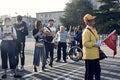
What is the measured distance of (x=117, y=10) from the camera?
4834 cm

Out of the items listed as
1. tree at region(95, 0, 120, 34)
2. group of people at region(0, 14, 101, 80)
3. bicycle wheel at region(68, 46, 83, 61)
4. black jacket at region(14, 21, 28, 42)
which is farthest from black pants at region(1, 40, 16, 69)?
tree at region(95, 0, 120, 34)

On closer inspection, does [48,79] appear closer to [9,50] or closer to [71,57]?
[9,50]

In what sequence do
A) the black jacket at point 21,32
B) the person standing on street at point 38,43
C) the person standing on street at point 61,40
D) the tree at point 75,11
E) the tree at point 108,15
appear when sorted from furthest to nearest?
the tree at point 75,11 < the tree at point 108,15 < the person standing on street at point 61,40 < the person standing on street at point 38,43 < the black jacket at point 21,32

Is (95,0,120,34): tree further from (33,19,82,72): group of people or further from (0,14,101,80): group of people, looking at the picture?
(33,19,82,72): group of people

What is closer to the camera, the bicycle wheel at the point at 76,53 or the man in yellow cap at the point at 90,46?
the man in yellow cap at the point at 90,46

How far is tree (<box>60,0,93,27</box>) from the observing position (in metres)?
55.9

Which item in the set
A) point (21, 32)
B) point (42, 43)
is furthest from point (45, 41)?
point (21, 32)

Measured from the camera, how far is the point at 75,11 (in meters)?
57.1

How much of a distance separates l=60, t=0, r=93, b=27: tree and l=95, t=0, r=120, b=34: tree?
19.8ft

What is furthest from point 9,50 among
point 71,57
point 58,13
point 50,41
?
point 58,13

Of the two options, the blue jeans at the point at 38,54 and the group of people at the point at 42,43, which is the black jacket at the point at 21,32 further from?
the blue jeans at the point at 38,54

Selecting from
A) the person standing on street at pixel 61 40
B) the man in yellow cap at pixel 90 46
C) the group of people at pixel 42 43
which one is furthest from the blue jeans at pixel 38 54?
the man in yellow cap at pixel 90 46

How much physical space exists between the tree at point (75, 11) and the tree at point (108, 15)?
6043 mm

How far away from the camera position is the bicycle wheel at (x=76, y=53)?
602 inches
